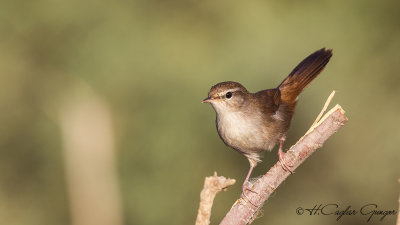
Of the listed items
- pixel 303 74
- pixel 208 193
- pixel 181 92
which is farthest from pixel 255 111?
pixel 181 92

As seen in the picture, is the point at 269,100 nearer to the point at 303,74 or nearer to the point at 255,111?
the point at 255,111

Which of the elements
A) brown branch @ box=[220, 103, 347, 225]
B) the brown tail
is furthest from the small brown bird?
brown branch @ box=[220, 103, 347, 225]

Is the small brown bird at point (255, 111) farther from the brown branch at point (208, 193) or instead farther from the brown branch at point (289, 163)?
the brown branch at point (208, 193)

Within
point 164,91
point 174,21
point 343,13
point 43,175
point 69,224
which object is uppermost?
point 174,21

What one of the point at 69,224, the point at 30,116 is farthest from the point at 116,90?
the point at 69,224

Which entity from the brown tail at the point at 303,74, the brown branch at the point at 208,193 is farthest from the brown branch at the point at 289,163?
the brown tail at the point at 303,74

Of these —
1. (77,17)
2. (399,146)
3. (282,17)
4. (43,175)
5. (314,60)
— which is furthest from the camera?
(77,17)

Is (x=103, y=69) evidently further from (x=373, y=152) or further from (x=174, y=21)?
(x=373, y=152)
